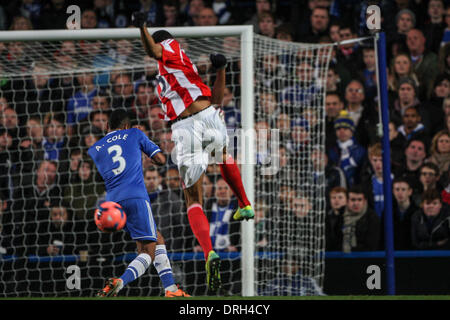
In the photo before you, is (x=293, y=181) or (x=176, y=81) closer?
(x=176, y=81)

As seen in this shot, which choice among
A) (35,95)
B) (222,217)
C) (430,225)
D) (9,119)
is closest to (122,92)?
(35,95)

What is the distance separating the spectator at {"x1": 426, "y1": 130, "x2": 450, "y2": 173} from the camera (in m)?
8.13

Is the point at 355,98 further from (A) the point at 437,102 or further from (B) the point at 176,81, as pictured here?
(B) the point at 176,81

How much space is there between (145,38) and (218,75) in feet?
2.10

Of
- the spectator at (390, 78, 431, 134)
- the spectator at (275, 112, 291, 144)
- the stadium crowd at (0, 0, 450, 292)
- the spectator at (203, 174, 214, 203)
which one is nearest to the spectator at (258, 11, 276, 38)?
the stadium crowd at (0, 0, 450, 292)

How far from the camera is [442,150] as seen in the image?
26.8ft

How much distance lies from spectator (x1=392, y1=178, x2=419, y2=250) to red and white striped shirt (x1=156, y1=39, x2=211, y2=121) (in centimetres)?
280

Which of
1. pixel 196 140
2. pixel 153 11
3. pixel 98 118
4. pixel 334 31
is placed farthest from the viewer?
pixel 153 11

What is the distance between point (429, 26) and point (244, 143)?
375 centimetres

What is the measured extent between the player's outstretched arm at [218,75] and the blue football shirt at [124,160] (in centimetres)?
62

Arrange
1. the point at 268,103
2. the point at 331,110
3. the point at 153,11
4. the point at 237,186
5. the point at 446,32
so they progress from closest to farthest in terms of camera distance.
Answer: the point at 237,186 < the point at 268,103 < the point at 331,110 < the point at 446,32 < the point at 153,11

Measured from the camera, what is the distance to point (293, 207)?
26.7 ft

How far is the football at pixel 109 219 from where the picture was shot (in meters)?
5.51

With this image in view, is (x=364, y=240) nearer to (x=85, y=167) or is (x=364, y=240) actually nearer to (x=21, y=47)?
(x=85, y=167)
